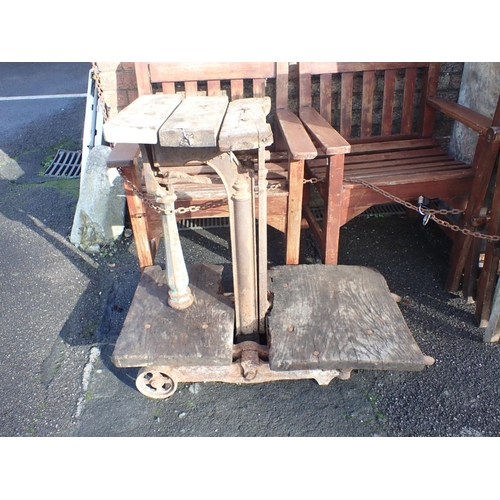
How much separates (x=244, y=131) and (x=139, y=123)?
0.44 meters

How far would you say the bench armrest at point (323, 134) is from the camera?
2561 millimetres

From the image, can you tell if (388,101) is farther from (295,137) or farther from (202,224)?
(202,224)

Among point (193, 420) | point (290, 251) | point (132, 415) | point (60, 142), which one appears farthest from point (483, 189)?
point (60, 142)

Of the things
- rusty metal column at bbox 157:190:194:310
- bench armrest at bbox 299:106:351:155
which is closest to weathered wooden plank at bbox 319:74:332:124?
bench armrest at bbox 299:106:351:155

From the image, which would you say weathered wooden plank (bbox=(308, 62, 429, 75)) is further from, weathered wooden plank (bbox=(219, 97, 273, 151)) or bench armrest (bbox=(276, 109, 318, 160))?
weathered wooden plank (bbox=(219, 97, 273, 151))

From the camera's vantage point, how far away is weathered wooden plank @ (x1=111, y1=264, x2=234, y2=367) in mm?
2281

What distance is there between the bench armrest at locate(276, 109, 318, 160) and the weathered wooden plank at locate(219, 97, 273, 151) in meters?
0.48

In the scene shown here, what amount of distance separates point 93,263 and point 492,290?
2947 mm

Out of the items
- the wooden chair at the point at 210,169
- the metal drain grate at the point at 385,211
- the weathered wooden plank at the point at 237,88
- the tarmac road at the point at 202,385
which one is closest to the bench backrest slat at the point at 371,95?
the wooden chair at the point at 210,169

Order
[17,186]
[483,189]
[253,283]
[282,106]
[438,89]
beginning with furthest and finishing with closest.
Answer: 1. [17,186]
2. [438,89]
3. [282,106]
4. [483,189]
5. [253,283]

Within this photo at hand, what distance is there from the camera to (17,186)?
16.3 feet

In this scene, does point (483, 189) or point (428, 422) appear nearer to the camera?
point (428, 422)

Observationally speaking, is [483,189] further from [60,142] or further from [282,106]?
[60,142]

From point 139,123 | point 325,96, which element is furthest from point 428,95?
point 139,123
